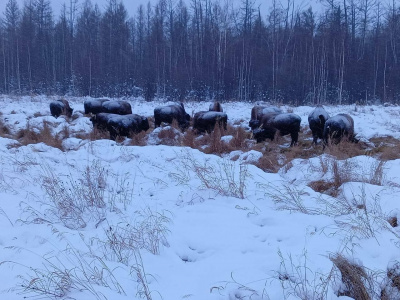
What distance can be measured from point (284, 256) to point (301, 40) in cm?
3485

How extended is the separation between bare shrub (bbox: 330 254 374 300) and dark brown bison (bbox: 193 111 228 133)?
1137 cm

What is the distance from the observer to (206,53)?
1444 inches

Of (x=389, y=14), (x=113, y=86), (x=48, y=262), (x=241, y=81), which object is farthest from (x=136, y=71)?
(x=48, y=262)

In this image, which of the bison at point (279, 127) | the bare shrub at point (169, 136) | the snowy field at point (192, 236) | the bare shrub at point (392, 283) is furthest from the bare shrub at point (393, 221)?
the bare shrub at point (169, 136)

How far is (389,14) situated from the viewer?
36.9 metres

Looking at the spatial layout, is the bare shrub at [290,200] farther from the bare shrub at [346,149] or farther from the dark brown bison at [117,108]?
the dark brown bison at [117,108]

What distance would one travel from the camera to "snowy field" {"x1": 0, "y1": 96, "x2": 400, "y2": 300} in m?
2.87

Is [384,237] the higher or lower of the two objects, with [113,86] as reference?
lower

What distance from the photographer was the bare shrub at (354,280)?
2760 millimetres

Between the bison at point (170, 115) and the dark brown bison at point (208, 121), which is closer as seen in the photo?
the dark brown bison at point (208, 121)

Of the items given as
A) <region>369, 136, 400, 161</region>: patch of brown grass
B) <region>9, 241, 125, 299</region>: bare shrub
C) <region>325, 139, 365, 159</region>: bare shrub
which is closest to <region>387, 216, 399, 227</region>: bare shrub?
<region>9, 241, 125, 299</region>: bare shrub

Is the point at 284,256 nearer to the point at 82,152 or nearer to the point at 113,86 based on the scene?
the point at 82,152

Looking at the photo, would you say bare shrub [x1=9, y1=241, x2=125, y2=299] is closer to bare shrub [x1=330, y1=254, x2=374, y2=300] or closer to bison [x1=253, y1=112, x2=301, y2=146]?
bare shrub [x1=330, y1=254, x2=374, y2=300]

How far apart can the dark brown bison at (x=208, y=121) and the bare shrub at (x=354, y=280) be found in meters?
11.4
